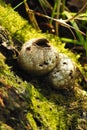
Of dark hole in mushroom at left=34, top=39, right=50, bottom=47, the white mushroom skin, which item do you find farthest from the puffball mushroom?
the white mushroom skin

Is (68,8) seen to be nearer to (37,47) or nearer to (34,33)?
(34,33)

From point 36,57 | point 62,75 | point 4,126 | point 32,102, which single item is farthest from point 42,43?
point 4,126

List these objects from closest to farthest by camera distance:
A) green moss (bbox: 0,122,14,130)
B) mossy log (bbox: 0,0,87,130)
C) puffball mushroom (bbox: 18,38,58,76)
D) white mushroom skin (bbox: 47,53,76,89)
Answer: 1. green moss (bbox: 0,122,14,130)
2. mossy log (bbox: 0,0,87,130)
3. puffball mushroom (bbox: 18,38,58,76)
4. white mushroom skin (bbox: 47,53,76,89)

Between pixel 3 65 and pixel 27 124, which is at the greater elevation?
pixel 3 65

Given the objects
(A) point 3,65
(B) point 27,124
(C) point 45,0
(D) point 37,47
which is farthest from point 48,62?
(C) point 45,0

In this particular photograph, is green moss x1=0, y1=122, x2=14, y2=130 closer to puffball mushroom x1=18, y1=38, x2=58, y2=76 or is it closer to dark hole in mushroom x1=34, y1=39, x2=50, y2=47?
puffball mushroom x1=18, y1=38, x2=58, y2=76

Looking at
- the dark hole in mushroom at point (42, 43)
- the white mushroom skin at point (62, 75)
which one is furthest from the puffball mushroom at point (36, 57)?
the white mushroom skin at point (62, 75)
